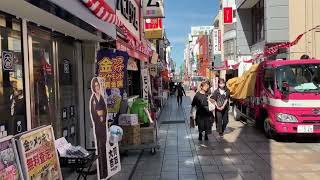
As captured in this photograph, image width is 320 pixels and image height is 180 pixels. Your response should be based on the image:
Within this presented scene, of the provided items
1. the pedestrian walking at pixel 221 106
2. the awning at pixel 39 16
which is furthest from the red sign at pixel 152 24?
the awning at pixel 39 16

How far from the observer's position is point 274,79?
14.0 m

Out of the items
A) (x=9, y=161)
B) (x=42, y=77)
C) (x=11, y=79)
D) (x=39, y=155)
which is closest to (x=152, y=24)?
(x=42, y=77)

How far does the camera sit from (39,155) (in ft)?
16.1

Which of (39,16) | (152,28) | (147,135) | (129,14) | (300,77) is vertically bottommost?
(147,135)

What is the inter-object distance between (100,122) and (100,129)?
12cm

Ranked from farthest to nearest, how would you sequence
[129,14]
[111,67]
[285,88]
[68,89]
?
[129,14] < [285,88] < [68,89] < [111,67]

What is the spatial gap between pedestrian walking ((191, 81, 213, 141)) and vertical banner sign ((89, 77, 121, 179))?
657cm

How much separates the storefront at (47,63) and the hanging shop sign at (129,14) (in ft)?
14.6

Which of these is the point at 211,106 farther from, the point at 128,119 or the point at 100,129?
the point at 100,129

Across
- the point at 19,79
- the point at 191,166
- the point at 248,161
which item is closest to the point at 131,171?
the point at 191,166

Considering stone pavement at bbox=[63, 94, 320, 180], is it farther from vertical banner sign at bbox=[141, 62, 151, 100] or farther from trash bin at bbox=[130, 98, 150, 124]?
vertical banner sign at bbox=[141, 62, 151, 100]

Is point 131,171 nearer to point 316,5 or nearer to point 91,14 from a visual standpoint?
point 91,14

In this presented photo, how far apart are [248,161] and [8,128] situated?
609 centimetres

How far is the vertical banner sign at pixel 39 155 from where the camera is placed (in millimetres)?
4531
